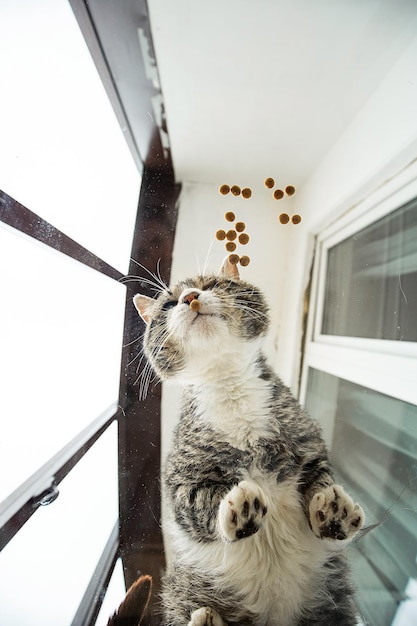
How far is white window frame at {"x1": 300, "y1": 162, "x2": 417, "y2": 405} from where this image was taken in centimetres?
76

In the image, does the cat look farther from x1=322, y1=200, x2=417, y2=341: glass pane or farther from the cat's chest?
x1=322, y1=200, x2=417, y2=341: glass pane

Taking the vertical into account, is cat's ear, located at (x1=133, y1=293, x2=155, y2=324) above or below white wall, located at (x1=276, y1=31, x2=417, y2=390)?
below

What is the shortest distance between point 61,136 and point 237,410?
0.65 meters

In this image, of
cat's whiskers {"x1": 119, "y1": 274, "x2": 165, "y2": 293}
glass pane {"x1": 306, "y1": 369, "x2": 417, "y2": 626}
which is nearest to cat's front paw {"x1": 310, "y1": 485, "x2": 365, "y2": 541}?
glass pane {"x1": 306, "y1": 369, "x2": 417, "y2": 626}

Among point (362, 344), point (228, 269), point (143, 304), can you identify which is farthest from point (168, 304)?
point (362, 344)

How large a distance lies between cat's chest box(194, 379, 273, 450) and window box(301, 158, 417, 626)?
0.75ft

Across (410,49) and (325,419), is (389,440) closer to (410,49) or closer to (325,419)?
(325,419)

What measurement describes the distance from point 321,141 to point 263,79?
7.4 inches

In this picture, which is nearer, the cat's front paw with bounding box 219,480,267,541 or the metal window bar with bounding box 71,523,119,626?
the cat's front paw with bounding box 219,480,267,541

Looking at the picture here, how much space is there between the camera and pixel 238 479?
0.64 metres

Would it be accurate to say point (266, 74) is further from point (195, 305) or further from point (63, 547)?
point (63, 547)

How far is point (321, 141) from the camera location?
798 millimetres

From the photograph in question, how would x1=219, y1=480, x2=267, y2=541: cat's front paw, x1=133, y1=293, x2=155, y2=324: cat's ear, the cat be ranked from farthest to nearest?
x1=133, y1=293, x2=155, y2=324: cat's ear → the cat → x1=219, y1=480, x2=267, y2=541: cat's front paw

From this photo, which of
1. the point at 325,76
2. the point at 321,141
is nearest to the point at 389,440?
the point at 321,141
